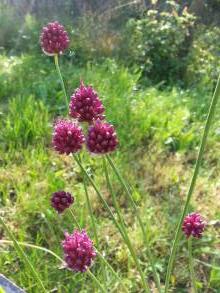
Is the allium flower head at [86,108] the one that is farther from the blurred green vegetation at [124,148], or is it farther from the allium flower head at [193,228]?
the blurred green vegetation at [124,148]

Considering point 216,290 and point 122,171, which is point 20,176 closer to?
point 122,171

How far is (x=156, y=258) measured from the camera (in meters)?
2.46

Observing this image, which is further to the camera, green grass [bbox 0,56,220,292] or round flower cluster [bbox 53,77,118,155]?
green grass [bbox 0,56,220,292]

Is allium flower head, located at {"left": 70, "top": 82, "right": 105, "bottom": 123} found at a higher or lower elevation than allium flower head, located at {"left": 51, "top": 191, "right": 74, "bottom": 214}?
higher

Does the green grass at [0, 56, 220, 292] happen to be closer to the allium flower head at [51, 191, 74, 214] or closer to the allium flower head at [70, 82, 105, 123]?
the allium flower head at [51, 191, 74, 214]

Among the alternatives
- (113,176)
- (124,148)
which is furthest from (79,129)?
(124,148)

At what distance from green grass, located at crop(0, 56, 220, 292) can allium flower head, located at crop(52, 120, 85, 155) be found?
3.17 feet

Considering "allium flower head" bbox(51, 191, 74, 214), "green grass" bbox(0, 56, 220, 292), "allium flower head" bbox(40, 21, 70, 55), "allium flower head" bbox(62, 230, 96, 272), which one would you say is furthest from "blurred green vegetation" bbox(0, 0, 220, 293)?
"allium flower head" bbox(40, 21, 70, 55)

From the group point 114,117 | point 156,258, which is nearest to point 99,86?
point 114,117

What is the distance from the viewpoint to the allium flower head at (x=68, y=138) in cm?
131

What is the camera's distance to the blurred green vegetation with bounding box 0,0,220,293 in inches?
94.7

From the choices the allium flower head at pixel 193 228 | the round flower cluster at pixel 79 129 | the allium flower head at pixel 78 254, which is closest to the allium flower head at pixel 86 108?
the round flower cluster at pixel 79 129

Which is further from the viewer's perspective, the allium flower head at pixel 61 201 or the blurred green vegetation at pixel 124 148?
the blurred green vegetation at pixel 124 148

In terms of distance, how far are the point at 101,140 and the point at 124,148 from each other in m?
1.97
